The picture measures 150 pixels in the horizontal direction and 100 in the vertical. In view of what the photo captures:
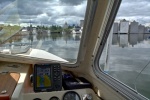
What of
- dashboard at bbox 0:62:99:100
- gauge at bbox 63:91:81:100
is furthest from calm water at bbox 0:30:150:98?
gauge at bbox 63:91:81:100

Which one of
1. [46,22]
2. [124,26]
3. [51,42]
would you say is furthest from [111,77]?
[46,22]

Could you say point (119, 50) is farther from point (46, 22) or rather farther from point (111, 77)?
point (46, 22)

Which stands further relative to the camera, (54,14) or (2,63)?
(2,63)

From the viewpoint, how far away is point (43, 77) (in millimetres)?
2389

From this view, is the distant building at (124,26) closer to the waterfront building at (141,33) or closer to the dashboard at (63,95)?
the waterfront building at (141,33)

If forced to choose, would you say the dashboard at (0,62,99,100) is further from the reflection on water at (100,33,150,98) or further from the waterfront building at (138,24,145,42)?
the waterfront building at (138,24,145,42)

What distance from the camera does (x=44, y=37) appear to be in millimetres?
2570

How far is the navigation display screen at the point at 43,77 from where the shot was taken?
2.36 meters

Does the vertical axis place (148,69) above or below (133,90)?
above

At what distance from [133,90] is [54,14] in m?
1.33

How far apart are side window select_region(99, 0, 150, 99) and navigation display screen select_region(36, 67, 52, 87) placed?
2.45ft

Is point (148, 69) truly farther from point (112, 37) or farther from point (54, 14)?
point (54, 14)

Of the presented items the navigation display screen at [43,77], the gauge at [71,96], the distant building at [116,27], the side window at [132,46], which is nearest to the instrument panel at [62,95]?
the gauge at [71,96]

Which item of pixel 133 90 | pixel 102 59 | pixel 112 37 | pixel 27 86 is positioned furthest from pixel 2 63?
pixel 133 90
